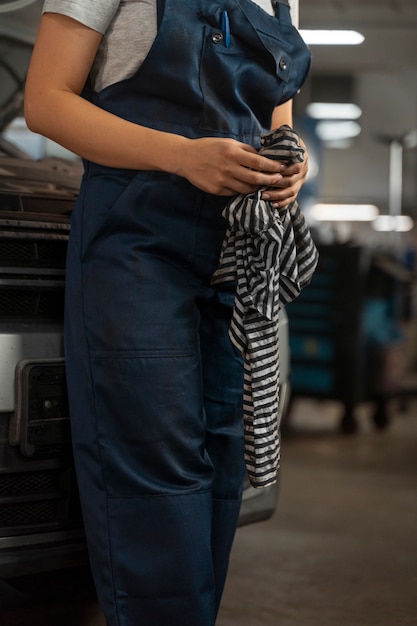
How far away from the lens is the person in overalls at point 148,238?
58.3 inches

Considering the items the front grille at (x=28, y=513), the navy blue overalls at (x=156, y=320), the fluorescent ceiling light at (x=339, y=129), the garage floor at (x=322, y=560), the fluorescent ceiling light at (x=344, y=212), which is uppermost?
the fluorescent ceiling light at (x=339, y=129)

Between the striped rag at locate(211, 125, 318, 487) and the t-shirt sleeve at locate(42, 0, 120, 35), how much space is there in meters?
0.31

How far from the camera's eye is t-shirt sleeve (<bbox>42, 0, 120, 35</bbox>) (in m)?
1.45

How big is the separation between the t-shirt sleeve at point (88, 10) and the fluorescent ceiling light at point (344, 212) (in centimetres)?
2335

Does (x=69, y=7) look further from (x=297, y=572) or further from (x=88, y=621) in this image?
(x=297, y=572)

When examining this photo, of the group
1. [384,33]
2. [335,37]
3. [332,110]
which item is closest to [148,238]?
[335,37]

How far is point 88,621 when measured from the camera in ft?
7.33

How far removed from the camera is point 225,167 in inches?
56.2

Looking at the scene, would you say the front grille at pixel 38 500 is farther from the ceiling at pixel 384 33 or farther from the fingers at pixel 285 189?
the ceiling at pixel 384 33

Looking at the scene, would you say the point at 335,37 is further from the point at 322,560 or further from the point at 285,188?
the point at 285,188

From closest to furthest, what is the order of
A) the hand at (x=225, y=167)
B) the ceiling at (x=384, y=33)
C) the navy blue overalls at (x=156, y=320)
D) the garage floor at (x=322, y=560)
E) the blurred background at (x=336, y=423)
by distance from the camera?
the hand at (x=225, y=167) < the navy blue overalls at (x=156, y=320) < the garage floor at (x=322, y=560) < the blurred background at (x=336, y=423) < the ceiling at (x=384, y=33)

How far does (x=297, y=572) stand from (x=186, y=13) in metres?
1.75

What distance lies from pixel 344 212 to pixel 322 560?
78.7 ft

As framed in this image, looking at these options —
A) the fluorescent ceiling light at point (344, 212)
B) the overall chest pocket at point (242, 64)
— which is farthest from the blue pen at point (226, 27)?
the fluorescent ceiling light at point (344, 212)
